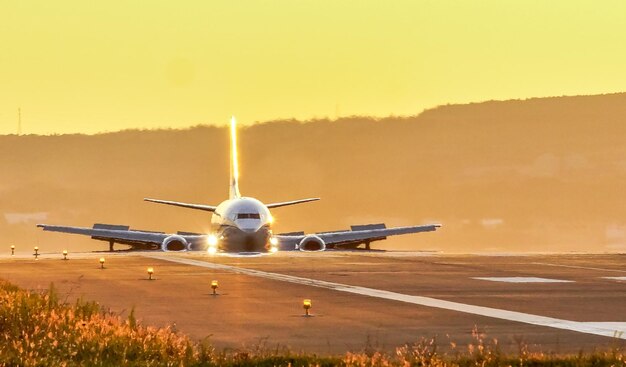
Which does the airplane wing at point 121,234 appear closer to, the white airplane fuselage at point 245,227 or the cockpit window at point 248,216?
the white airplane fuselage at point 245,227

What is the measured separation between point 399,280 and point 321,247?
54698 millimetres

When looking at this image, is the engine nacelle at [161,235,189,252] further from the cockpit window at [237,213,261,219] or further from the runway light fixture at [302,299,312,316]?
the runway light fixture at [302,299,312,316]

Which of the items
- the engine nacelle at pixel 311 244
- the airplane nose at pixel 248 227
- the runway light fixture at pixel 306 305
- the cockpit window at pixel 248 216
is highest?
the cockpit window at pixel 248 216

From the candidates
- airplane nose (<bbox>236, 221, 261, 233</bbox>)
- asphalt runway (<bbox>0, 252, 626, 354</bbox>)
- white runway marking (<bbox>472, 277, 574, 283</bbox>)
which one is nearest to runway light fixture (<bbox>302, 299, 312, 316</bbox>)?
asphalt runway (<bbox>0, 252, 626, 354</bbox>)

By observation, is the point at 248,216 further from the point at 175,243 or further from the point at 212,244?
the point at 175,243

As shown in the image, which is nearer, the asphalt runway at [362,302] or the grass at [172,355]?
the grass at [172,355]

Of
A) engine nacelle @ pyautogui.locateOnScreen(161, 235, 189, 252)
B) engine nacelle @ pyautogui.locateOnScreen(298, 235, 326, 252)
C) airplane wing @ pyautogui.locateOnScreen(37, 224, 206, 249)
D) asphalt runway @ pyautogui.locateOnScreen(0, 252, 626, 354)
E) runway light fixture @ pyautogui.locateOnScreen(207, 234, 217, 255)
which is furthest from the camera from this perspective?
airplane wing @ pyautogui.locateOnScreen(37, 224, 206, 249)

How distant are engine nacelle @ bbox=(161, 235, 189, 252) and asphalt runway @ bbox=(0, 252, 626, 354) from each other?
1586 inches

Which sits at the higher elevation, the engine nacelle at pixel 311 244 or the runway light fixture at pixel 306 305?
the engine nacelle at pixel 311 244

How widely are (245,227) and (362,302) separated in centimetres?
5895

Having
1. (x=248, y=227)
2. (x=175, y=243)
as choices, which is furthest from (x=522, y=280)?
(x=175, y=243)

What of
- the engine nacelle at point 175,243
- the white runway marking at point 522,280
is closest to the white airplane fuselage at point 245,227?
the engine nacelle at point 175,243

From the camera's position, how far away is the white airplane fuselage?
98188mm

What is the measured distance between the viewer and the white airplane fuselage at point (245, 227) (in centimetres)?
9819
